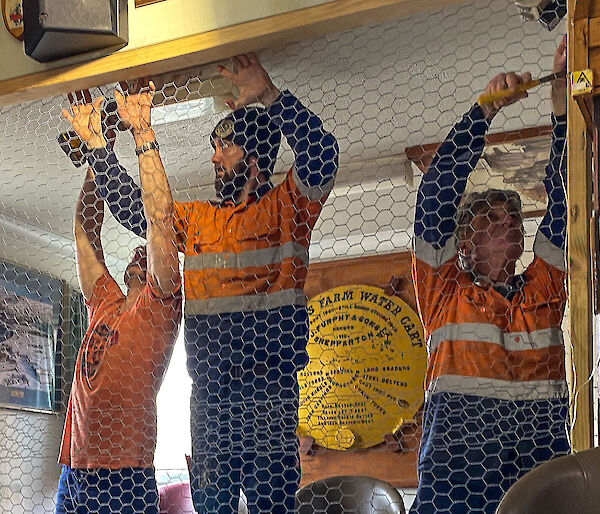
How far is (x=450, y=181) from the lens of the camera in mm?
1308

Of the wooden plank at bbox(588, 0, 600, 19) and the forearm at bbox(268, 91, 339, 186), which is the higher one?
the wooden plank at bbox(588, 0, 600, 19)

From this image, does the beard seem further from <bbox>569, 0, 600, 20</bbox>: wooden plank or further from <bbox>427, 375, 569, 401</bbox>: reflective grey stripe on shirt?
<bbox>569, 0, 600, 20</bbox>: wooden plank

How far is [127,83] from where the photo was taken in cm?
162

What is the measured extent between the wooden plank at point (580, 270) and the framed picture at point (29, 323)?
1059 mm

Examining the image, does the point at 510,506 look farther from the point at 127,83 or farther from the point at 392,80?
the point at 127,83

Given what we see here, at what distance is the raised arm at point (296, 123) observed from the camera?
141 centimetres

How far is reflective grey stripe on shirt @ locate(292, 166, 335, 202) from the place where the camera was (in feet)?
4.64

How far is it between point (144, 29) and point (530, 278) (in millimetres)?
784

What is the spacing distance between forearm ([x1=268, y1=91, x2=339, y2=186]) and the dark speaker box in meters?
0.34

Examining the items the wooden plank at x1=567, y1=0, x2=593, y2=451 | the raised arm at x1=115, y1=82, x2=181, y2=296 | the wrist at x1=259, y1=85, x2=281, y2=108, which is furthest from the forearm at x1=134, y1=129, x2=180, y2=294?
the wooden plank at x1=567, y1=0, x2=593, y2=451

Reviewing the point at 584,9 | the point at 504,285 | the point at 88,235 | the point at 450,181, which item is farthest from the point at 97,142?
the point at 584,9

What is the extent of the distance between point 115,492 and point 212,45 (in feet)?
2.50

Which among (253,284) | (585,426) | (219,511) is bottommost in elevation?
(219,511)

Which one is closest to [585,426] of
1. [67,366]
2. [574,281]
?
[574,281]
